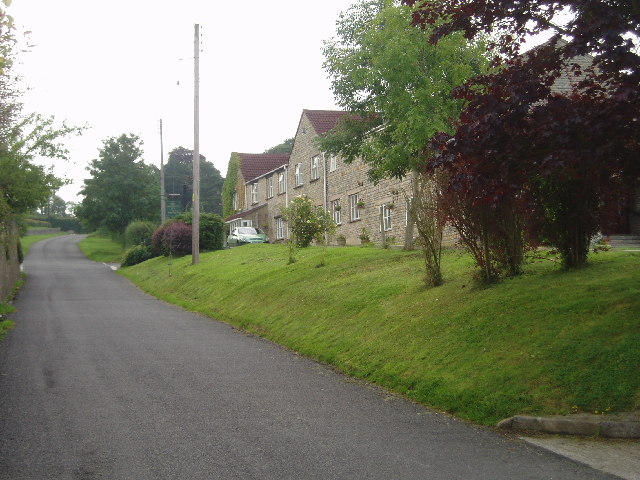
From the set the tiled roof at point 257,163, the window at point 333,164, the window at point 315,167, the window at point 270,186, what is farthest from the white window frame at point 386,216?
the tiled roof at point 257,163

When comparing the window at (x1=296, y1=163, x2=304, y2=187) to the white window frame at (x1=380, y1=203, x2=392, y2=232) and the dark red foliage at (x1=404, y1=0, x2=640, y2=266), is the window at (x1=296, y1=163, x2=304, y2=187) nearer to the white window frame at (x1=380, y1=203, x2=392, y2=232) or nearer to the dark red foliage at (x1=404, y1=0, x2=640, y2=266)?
the white window frame at (x1=380, y1=203, x2=392, y2=232)

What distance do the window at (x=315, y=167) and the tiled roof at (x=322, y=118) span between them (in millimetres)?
1680

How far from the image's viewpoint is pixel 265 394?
32.9 feet

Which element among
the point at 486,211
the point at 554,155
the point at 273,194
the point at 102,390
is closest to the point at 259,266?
the point at 486,211

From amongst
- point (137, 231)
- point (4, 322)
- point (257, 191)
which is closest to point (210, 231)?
point (257, 191)

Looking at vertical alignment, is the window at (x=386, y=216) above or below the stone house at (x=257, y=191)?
below

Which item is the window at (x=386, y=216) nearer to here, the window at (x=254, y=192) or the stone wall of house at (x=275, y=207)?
the stone wall of house at (x=275, y=207)

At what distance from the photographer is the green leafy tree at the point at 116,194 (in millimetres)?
74312

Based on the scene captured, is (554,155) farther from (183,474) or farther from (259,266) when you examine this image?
(259,266)

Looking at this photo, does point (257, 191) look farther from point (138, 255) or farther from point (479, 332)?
point (479, 332)

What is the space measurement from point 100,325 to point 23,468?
1309 centimetres

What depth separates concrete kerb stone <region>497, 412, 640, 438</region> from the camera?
24.4ft

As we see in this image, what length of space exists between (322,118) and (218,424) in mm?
40949

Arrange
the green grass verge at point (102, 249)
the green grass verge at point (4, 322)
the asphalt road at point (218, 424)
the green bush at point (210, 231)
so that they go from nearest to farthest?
1. the asphalt road at point (218, 424)
2. the green grass verge at point (4, 322)
3. the green bush at point (210, 231)
4. the green grass verge at point (102, 249)
